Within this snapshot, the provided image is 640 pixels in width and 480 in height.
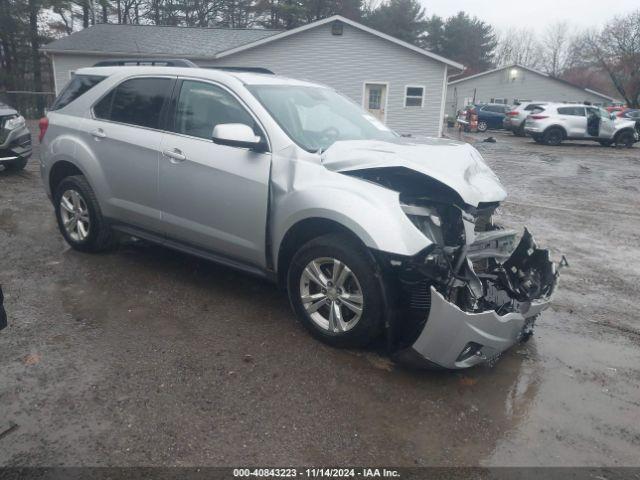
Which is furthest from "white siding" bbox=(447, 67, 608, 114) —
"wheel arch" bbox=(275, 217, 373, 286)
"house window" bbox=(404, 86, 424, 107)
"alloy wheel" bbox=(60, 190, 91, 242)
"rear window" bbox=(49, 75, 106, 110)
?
"wheel arch" bbox=(275, 217, 373, 286)

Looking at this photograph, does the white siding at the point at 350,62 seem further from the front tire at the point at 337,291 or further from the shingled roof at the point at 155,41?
the front tire at the point at 337,291

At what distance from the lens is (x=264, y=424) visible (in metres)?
2.89

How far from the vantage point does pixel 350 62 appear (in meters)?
22.0

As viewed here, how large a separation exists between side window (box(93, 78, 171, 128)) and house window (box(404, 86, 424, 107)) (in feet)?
62.1

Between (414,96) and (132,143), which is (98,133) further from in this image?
(414,96)

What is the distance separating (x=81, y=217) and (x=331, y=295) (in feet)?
9.98

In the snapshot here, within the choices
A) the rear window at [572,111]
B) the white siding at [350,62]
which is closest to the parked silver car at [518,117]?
the rear window at [572,111]

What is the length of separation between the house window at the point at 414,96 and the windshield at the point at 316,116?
18374mm

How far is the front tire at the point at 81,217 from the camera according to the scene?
16.6 ft

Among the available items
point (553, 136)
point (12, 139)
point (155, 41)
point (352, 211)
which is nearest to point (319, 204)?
point (352, 211)

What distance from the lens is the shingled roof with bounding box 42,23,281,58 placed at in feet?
73.2

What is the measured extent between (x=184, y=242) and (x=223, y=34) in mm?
22255

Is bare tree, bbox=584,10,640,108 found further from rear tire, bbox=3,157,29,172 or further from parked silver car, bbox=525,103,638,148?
rear tire, bbox=3,157,29,172

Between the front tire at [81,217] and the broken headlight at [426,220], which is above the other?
the broken headlight at [426,220]
